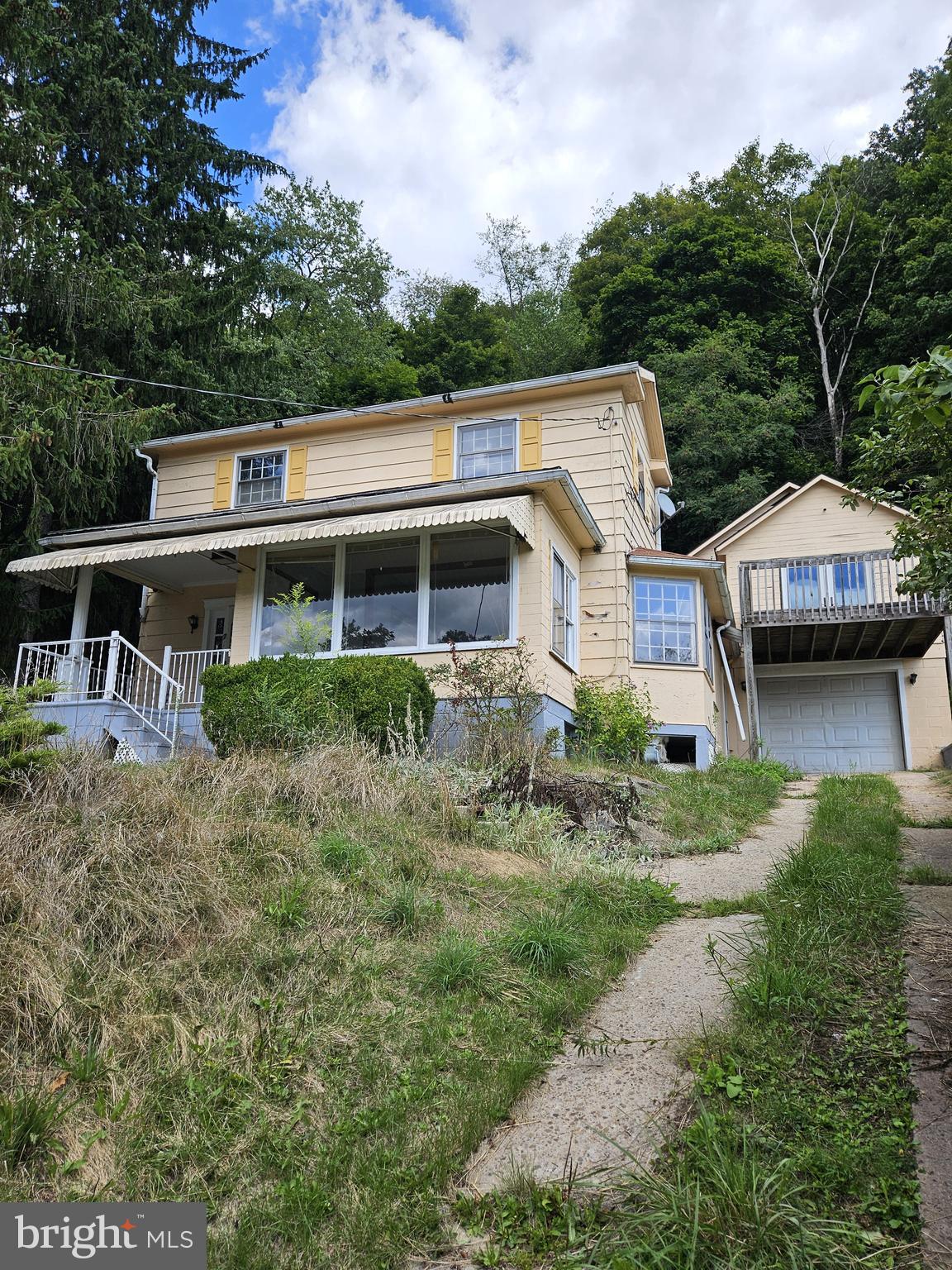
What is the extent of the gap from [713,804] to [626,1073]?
249 inches

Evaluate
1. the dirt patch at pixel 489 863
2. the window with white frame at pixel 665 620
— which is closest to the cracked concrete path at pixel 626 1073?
the dirt patch at pixel 489 863

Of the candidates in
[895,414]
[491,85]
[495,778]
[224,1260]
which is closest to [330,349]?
[491,85]

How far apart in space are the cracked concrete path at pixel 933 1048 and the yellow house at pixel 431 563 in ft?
22.1

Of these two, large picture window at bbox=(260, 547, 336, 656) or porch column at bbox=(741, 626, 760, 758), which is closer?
large picture window at bbox=(260, 547, 336, 656)

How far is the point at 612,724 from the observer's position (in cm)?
1293

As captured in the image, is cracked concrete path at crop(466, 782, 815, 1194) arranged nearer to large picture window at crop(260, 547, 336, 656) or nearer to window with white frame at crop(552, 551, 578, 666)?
window with white frame at crop(552, 551, 578, 666)

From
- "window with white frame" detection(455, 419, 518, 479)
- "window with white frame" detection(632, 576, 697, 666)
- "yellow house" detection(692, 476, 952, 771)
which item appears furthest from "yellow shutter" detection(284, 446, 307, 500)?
"yellow house" detection(692, 476, 952, 771)

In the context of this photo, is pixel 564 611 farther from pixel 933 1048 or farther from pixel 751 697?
pixel 933 1048

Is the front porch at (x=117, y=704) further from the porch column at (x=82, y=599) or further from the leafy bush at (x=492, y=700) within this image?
the leafy bush at (x=492, y=700)

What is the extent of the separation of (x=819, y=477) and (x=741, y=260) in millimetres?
14147

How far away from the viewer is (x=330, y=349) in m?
31.1

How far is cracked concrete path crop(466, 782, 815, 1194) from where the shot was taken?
3.11 meters

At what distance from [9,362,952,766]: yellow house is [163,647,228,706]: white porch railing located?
6 centimetres

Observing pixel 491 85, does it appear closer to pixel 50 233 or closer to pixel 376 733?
pixel 50 233
